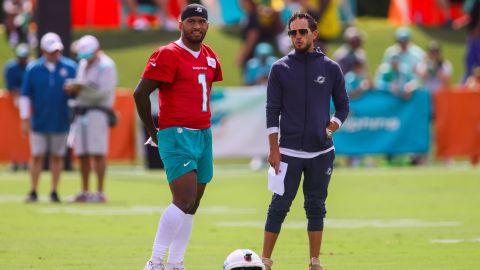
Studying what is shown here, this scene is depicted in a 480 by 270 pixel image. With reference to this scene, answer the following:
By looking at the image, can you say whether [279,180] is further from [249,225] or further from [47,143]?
[47,143]

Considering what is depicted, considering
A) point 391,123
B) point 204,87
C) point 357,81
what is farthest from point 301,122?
point 391,123

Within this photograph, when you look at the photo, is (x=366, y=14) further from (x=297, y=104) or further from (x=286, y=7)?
(x=297, y=104)

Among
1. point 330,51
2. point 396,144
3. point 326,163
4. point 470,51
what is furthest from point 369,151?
point 326,163

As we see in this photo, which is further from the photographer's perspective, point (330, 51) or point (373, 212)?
point (330, 51)

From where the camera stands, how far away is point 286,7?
31719 mm

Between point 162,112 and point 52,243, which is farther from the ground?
point 162,112

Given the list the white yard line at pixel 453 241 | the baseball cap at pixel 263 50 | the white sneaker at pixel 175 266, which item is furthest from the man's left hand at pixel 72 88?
the baseball cap at pixel 263 50

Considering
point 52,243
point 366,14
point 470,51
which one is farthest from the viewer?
point 366,14

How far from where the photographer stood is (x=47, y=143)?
19125 mm

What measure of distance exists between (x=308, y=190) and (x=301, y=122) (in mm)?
608

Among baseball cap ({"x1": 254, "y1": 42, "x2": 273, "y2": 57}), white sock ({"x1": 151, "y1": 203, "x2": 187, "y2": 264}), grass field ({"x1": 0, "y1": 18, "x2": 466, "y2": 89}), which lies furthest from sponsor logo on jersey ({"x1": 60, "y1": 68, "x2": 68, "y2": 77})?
grass field ({"x1": 0, "y1": 18, "x2": 466, "y2": 89})

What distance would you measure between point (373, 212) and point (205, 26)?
281 inches

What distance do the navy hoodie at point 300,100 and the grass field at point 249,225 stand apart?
1.25 m

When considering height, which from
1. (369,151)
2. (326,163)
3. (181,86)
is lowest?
(369,151)
